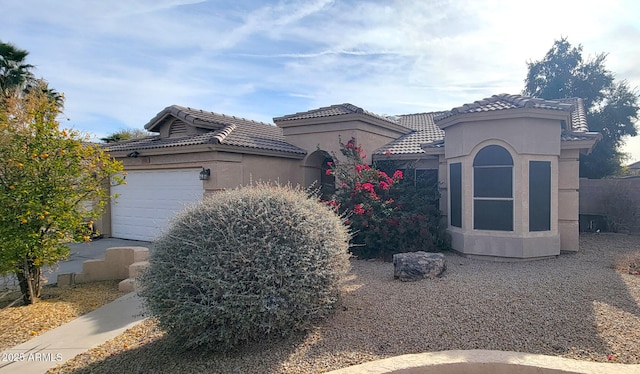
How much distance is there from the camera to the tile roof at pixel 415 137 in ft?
47.8

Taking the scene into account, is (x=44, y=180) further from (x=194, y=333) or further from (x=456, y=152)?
(x=456, y=152)

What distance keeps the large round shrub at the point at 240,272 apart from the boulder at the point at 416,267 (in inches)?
113

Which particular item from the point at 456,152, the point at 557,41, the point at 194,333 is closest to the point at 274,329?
the point at 194,333

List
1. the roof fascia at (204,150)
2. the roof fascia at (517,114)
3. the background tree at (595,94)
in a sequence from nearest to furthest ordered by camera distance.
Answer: the roof fascia at (517,114) → the roof fascia at (204,150) → the background tree at (595,94)

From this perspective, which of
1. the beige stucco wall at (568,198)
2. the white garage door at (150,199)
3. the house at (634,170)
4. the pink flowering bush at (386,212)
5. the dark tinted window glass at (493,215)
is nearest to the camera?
the dark tinted window glass at (493,215)

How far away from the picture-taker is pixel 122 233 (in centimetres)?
1530

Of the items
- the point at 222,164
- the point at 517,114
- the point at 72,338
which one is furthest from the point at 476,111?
the point at 72,338

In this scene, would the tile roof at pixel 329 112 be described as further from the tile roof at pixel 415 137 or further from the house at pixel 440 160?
the tile roof at pixel 415 137

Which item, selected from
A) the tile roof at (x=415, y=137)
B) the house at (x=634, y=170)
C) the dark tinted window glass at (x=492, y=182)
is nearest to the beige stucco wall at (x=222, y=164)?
the tile roof at (x=415, y=137)

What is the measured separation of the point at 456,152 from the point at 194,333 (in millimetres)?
8939

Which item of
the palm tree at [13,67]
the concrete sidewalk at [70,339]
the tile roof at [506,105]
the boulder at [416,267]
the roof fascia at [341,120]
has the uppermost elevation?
the palm tree at [13,67]

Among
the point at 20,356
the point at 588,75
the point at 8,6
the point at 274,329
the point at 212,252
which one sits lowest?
the point at 20,356

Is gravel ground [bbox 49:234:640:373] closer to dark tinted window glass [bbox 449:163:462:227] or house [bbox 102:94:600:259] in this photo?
house [bbox 102:94:600:259]

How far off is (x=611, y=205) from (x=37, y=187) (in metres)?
19.0
